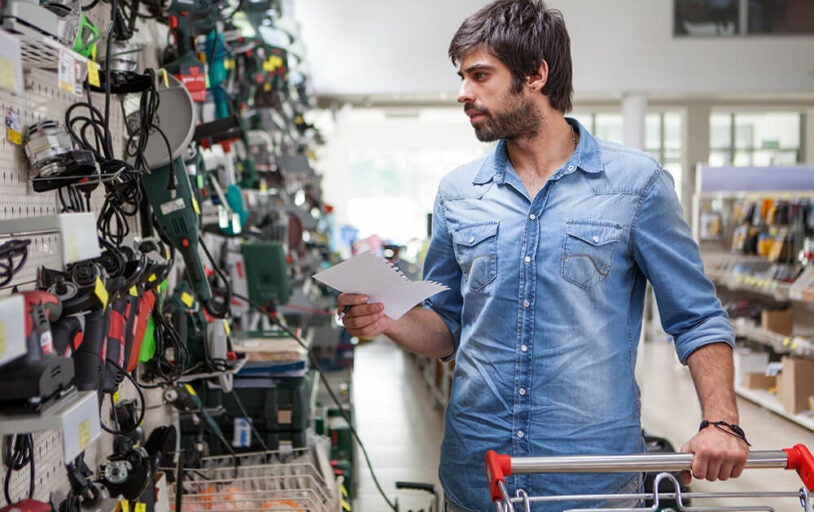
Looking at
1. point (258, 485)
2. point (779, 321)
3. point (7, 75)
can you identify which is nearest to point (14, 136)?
point (7, 75)

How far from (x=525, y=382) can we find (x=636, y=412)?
0.26m

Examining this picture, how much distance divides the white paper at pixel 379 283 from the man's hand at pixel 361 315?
17mm

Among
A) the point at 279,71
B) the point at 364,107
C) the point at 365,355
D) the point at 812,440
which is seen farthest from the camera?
the point at 364,107

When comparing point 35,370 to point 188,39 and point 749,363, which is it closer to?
point 188,39

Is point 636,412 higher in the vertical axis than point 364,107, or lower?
lower

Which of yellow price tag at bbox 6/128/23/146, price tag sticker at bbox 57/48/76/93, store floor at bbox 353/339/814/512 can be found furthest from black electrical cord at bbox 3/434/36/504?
store floor at bbox 353/339/814/512

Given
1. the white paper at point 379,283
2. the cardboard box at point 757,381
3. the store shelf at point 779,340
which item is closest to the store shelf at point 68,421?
the white paper at point 379,283

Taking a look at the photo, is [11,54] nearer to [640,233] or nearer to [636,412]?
[640,233]

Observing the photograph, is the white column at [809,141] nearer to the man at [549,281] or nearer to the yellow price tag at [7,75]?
the man at [549,281]

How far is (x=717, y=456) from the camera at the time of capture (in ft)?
4.99

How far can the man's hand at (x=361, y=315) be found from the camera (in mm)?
1797

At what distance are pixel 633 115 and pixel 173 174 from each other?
863 cm

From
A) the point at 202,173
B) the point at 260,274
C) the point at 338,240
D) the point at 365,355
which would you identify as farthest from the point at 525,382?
the point at 338,240

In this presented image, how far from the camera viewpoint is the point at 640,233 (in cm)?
179
